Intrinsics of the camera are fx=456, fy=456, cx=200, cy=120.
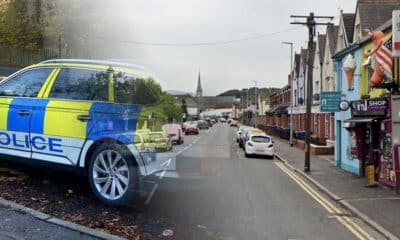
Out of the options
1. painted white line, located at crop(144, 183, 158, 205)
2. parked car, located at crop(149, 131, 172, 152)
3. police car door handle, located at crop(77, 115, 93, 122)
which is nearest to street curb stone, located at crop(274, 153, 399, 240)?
painted white line, located at crop(144, 183, 158, 205)

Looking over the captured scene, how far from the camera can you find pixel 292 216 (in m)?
8.35

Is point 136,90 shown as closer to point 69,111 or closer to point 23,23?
point 69,111

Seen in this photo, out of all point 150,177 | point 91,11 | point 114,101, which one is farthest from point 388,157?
point 91,11

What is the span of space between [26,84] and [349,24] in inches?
896

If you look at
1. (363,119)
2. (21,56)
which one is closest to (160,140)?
(21,56)

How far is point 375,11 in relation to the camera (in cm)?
2112

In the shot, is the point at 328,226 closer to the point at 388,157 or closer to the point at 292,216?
the point at 292,216

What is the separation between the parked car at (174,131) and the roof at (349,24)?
20907 mm

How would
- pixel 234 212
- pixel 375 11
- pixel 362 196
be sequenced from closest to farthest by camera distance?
1. pixel 234 212
2. pixel 362 196
3. pixel 375 11

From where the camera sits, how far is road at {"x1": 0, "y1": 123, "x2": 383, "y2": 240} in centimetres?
532

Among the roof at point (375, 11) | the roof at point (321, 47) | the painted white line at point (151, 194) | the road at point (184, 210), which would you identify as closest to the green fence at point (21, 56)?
the road at point (184, 210)

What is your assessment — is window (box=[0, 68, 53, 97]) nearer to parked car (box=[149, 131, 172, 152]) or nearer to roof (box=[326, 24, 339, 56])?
parked car (box=[149, 131, 172, 152])

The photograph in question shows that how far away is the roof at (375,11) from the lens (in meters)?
20.5

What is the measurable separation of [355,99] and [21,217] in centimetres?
1421
